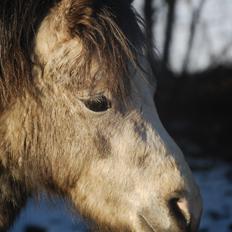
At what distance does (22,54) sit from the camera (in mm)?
2416

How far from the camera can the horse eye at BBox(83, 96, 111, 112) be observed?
236 cm

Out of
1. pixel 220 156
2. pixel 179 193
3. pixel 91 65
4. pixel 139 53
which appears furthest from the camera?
pixel 220 156

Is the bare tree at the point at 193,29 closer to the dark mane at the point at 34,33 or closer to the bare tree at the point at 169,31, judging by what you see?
the bare tree at the point at 169,31

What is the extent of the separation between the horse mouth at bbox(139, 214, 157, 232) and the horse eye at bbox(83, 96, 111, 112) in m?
0.52

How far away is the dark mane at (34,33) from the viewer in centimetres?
240

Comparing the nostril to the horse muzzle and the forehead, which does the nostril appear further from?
the forehead

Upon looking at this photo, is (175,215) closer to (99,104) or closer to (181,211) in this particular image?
(181,211)

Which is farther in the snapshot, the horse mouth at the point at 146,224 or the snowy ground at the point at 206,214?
the snowy ground at the point at 206,214

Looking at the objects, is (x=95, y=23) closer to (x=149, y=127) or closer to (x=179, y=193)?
(x=149, y=127)

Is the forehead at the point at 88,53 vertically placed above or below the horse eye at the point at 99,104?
above

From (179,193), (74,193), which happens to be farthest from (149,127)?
(74,193)

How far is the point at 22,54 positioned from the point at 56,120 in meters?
0.35

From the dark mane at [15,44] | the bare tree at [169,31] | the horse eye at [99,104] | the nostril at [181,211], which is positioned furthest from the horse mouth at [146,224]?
the bare tree at [169,31]

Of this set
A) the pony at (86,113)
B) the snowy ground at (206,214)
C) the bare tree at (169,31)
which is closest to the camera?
the pony at (86,113)
